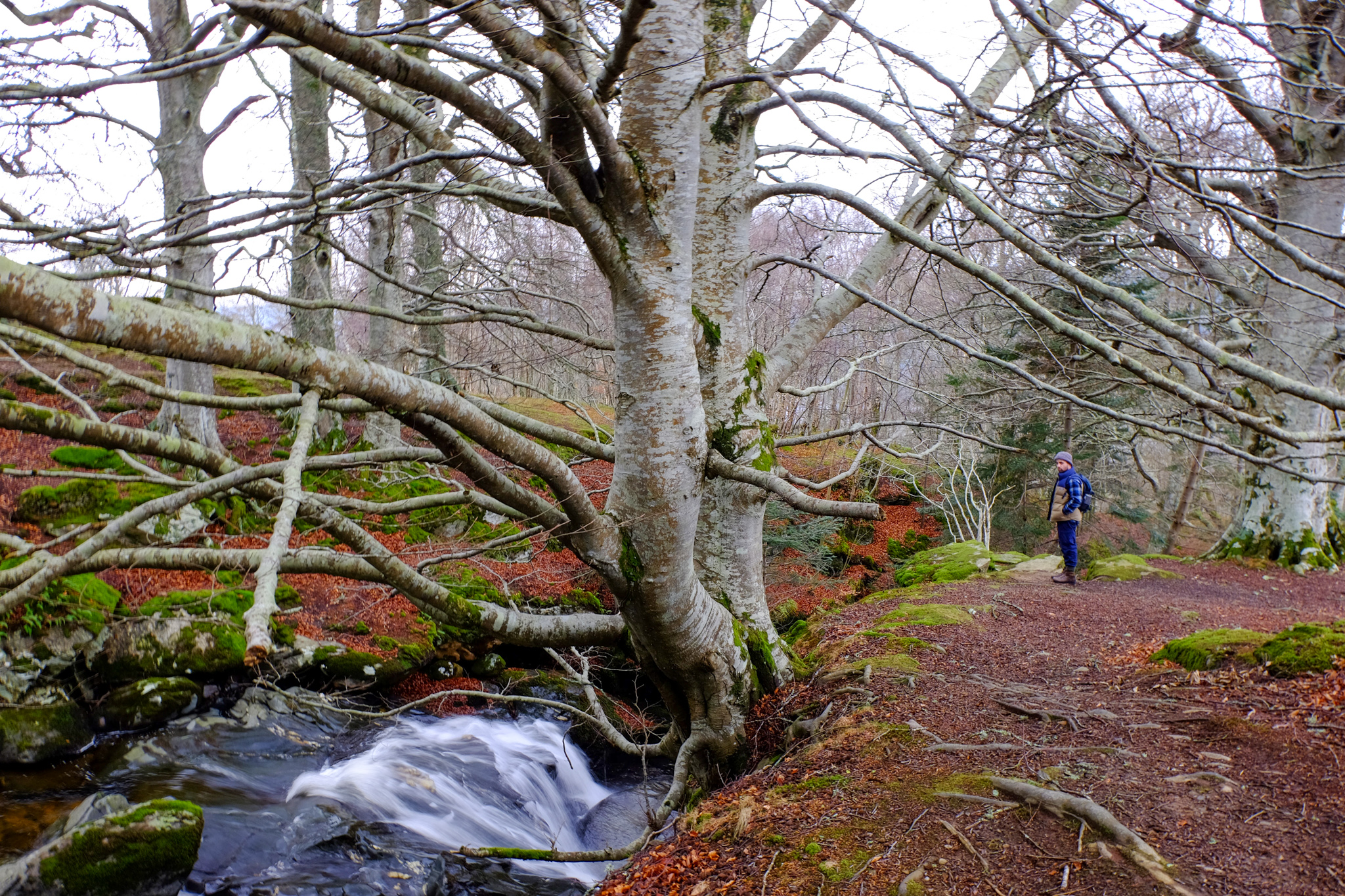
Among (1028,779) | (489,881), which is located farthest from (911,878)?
(489,881)

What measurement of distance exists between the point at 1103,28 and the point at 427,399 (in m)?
3.20

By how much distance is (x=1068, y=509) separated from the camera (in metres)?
9.22

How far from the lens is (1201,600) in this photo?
809cm

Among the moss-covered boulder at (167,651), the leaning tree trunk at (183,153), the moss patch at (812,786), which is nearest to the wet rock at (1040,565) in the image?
the moss patch at (812,786)

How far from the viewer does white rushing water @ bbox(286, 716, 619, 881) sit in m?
5.86

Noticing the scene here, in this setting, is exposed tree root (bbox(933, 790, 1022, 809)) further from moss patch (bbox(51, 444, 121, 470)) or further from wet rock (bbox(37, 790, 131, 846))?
moss patch (bbox(51, 444, 121, 470))

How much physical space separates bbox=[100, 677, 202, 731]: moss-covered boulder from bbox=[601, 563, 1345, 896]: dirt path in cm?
457

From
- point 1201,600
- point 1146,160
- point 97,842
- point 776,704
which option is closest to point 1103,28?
point 1146,160

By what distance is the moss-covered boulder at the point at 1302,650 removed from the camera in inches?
166

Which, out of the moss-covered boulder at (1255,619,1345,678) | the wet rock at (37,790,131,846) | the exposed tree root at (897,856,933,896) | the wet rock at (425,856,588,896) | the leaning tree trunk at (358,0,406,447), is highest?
the leaning tree trunk at (358,0,406,447)

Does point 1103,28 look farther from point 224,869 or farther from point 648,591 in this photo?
point 224,869

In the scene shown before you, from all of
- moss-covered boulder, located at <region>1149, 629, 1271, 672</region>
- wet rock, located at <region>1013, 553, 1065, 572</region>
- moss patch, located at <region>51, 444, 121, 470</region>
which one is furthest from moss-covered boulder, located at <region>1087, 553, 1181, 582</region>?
moss patch, located at <region>51, 444, 121, 470</region>

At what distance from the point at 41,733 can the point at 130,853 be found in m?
2.07

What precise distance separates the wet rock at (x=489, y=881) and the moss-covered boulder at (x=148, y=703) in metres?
2.93
